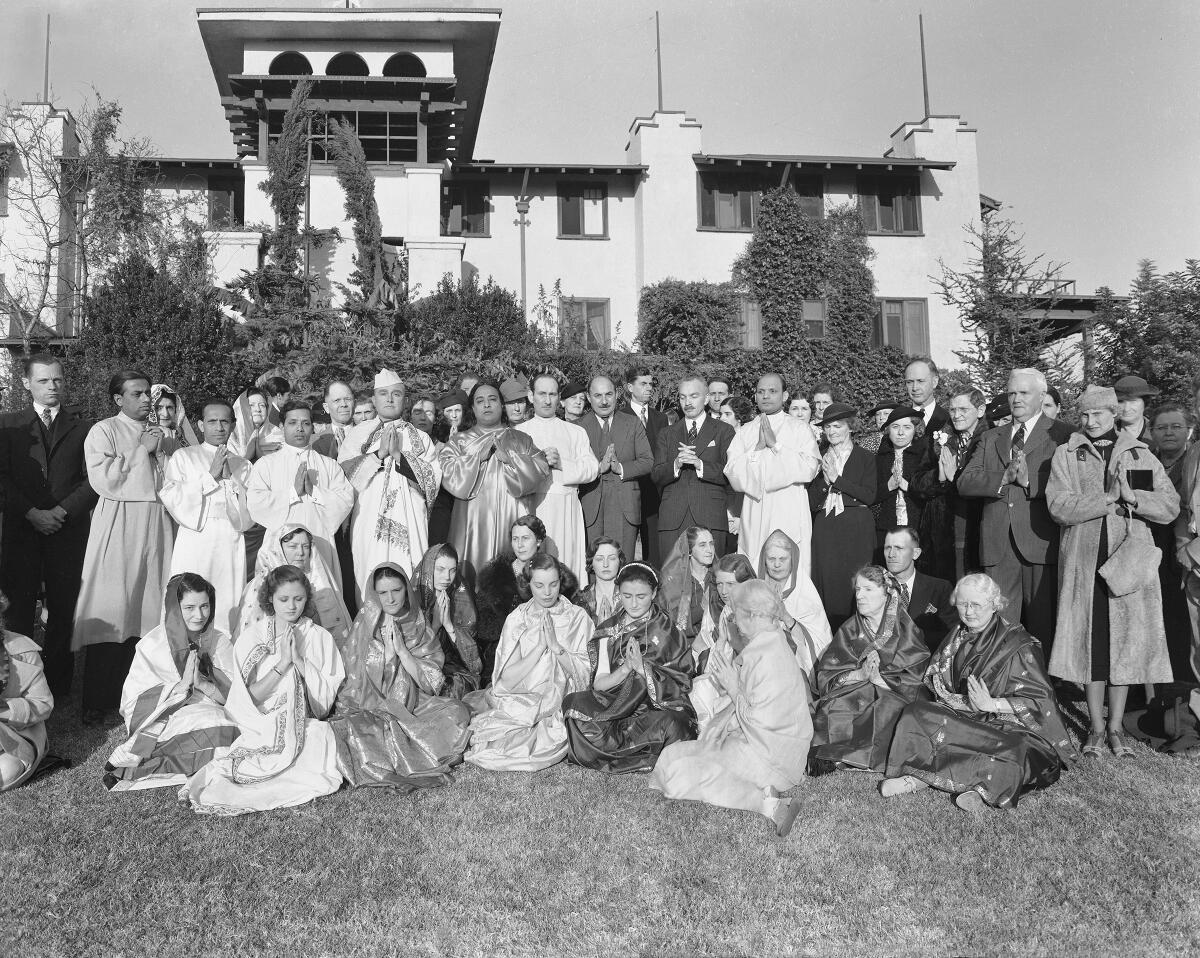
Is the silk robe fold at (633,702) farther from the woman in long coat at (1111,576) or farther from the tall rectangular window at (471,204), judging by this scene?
the tall rectangular window at (471,204)

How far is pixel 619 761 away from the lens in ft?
17.5

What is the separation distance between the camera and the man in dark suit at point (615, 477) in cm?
772

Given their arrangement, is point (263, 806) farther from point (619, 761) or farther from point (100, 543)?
point (100, 543)

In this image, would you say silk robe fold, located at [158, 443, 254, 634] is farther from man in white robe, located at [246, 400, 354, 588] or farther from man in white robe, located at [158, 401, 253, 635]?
man in white robe, located at [246, 400, 354, 588]

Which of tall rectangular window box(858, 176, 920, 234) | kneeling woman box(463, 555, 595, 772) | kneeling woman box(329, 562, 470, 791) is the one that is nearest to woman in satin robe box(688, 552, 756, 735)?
kneeling woman box(463, 555, 595, 772)

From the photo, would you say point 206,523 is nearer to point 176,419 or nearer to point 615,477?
point 176,419

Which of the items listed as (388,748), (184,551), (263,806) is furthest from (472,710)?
(184,551)

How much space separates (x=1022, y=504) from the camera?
246 inches

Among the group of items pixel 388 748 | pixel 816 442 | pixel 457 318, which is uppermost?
pixel 457 318

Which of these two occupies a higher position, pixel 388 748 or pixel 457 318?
pixel 457 318

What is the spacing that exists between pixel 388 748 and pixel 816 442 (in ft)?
12.5

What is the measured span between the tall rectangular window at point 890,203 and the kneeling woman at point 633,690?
18105mm

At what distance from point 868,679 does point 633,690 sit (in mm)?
1282

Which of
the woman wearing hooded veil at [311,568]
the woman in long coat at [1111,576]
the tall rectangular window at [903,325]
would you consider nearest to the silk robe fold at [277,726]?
the woman wearing hooded veil at [311,568]
